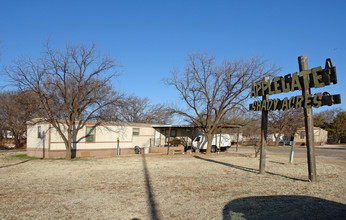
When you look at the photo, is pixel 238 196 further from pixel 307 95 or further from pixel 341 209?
pixel 307 95

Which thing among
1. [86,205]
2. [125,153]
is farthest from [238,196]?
[125,153]

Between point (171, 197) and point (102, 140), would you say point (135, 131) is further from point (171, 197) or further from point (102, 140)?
point (171, 197)

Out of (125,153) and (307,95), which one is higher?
(307,95)

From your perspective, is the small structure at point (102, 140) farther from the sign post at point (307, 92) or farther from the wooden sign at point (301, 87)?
the sign post at point (307, 92)

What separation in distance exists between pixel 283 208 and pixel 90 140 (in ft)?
58.5

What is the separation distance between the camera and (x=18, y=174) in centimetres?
1278

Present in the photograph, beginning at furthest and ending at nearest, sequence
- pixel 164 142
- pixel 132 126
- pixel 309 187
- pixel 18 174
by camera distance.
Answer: pixel 164 142
pixel 132 126
pixel 18 174
pixel 309 187

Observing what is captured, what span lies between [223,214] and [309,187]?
4.39 m

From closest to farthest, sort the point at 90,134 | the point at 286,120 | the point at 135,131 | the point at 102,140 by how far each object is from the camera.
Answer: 1. the point at 90,134
2. the point at 102,140
3. the point at 135,131
4. the point at 286,120

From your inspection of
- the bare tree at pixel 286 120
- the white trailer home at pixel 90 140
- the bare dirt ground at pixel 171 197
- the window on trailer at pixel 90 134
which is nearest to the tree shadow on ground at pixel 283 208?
the bare dirt ground at pixel 171 197

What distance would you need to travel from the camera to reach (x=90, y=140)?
22.1 m

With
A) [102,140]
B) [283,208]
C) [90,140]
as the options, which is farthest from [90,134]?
[283,208]

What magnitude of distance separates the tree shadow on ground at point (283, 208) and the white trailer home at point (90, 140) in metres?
16.2

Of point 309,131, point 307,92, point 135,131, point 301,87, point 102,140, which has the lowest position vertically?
point 102,140
